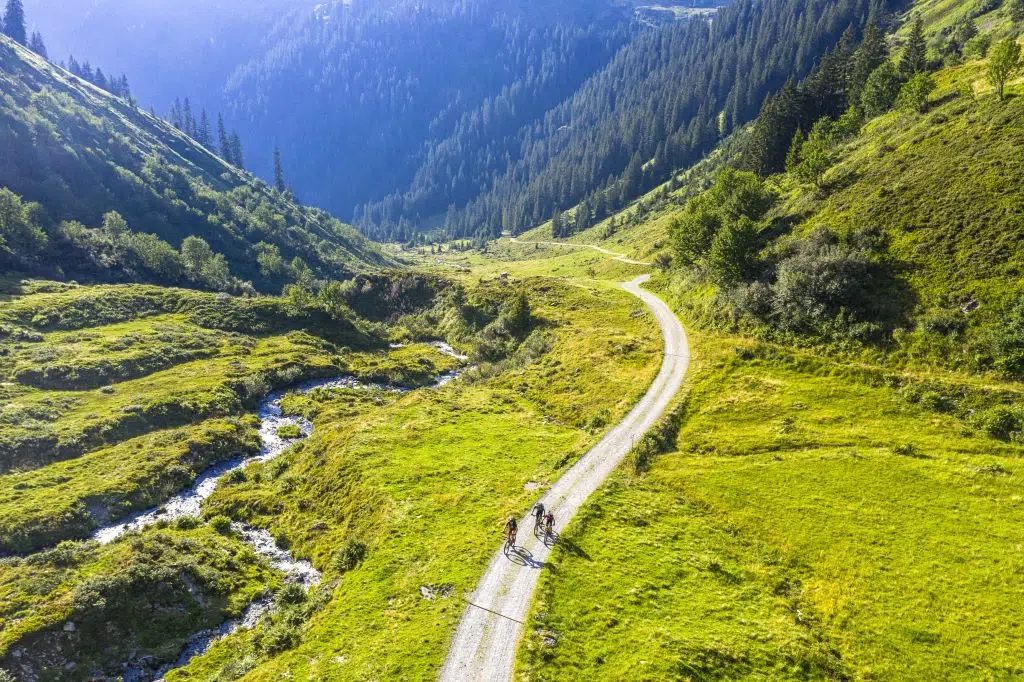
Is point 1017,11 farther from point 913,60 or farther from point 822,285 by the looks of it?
point 822,285

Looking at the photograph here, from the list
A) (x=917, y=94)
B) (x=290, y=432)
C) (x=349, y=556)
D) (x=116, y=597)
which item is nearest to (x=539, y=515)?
(x=349, y=556)

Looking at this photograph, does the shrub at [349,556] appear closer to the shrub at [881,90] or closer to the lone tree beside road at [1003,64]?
the lone tree beside road at [1003,64]

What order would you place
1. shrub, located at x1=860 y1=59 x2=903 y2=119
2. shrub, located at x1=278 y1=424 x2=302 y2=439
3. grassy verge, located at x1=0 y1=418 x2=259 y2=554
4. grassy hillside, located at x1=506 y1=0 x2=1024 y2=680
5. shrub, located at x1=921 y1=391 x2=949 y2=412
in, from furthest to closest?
1. shrub, located at x1=860 y1=59 x2=903 y2=119
2. shrub, located at x1=278 y1=424 x2=302 y2=439
3. grassy verge, located at x1=0 y1=418 x2=259 y2=554
4. shrub, located at x1=921 y1=391 x2=949 y2=412
5. grassy hillside, located at x1=506 y1=0 x2=1024 y2=680

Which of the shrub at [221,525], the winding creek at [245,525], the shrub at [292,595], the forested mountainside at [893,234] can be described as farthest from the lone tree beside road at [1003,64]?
the shrub at [221,525]

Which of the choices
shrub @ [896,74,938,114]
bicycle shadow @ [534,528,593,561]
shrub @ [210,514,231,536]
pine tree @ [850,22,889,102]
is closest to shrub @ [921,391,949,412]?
bicycle shadow @ [534,528,593,561]

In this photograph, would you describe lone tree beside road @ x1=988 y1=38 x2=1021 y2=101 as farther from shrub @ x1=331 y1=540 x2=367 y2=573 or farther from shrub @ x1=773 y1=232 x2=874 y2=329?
shrub @ x1=331 y1=540 x2=367 y2=573

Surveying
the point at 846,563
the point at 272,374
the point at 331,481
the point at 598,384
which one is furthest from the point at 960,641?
the point at 272,374
